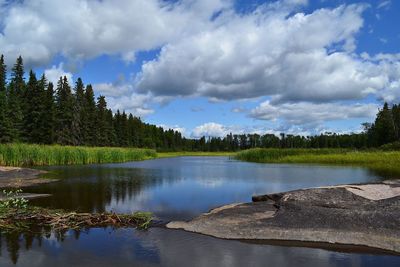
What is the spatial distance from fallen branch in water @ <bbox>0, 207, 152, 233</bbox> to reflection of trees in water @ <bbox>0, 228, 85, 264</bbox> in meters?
0.37

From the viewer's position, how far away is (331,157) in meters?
55.5

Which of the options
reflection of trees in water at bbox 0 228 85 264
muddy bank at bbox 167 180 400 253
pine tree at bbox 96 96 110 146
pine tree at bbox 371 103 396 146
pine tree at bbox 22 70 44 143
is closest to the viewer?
reflection of trees in water at bbox 0 228 85 264

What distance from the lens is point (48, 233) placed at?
467 inches

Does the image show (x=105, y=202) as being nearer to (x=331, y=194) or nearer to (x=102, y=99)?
(x=331, y=194)

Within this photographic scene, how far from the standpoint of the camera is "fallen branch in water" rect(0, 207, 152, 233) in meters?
12.5

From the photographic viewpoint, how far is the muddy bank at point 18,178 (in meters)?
24.2

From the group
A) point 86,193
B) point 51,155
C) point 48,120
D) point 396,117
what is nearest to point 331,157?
point 51,155

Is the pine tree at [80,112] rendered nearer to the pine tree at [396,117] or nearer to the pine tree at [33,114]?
the pine tree at [33,114]

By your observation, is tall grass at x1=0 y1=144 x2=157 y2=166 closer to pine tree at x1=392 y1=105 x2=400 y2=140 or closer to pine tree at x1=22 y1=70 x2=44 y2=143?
pine tree at x1=22 y1=70 x2=44 y2=143

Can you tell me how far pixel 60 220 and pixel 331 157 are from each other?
47699 millimetres

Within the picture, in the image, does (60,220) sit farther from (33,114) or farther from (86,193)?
(33,114)

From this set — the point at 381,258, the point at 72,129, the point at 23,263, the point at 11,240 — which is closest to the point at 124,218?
the point at 11,240

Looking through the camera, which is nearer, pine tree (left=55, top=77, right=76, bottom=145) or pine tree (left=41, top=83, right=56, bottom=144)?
pine tree (left=41, top=83, right=56, bottom=144)

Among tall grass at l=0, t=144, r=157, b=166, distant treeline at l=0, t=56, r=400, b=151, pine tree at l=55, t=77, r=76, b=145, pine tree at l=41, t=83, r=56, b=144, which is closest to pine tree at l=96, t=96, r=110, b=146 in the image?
distant treeline at l=0, t=56, r=400, b=151
